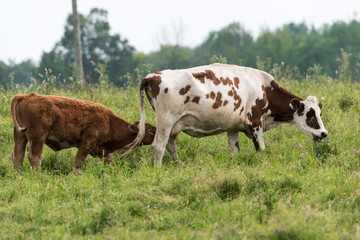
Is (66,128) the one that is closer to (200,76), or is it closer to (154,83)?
(154,83)

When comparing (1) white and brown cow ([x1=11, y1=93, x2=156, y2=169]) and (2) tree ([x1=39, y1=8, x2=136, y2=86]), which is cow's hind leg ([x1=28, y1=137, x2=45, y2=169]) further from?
(2) tree ([x1=39, y1=8, x2=136, y2=86])

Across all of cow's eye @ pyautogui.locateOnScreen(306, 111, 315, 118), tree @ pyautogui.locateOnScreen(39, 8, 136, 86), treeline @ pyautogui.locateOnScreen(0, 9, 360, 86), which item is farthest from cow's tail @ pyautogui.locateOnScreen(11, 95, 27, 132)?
tree @ pyautogui.locateOnScreen(39, 8, 136, 86)

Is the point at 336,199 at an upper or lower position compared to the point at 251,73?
lower

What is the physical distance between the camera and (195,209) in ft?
18.3

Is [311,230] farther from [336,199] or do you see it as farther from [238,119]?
[238,119]

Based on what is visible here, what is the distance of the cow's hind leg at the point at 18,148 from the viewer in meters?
7.75

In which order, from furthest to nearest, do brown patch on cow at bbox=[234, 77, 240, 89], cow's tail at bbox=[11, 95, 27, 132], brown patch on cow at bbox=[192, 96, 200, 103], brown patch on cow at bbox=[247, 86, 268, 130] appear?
brown patch on cow at bbox=[247, 86, 268, 130], brown patch on cow at bbox=[234, 77, 240, 89], brown patch on cow at bbox=[192, 96, 200, 103], cow's tail at bbox=[11, 95, 27, 132]

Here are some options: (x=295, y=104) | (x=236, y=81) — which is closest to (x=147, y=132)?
(x=236, y=81)

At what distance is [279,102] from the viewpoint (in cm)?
896

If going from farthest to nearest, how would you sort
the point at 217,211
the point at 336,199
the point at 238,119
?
the point at 238,119 → the point at 336,199 → the point at 217,211

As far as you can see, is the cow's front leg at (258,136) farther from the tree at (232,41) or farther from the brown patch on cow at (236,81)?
the tree at (232,41)

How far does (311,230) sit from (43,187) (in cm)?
394

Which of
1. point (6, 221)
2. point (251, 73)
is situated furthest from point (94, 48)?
point (6, 221)

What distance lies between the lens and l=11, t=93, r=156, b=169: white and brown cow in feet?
24.2
